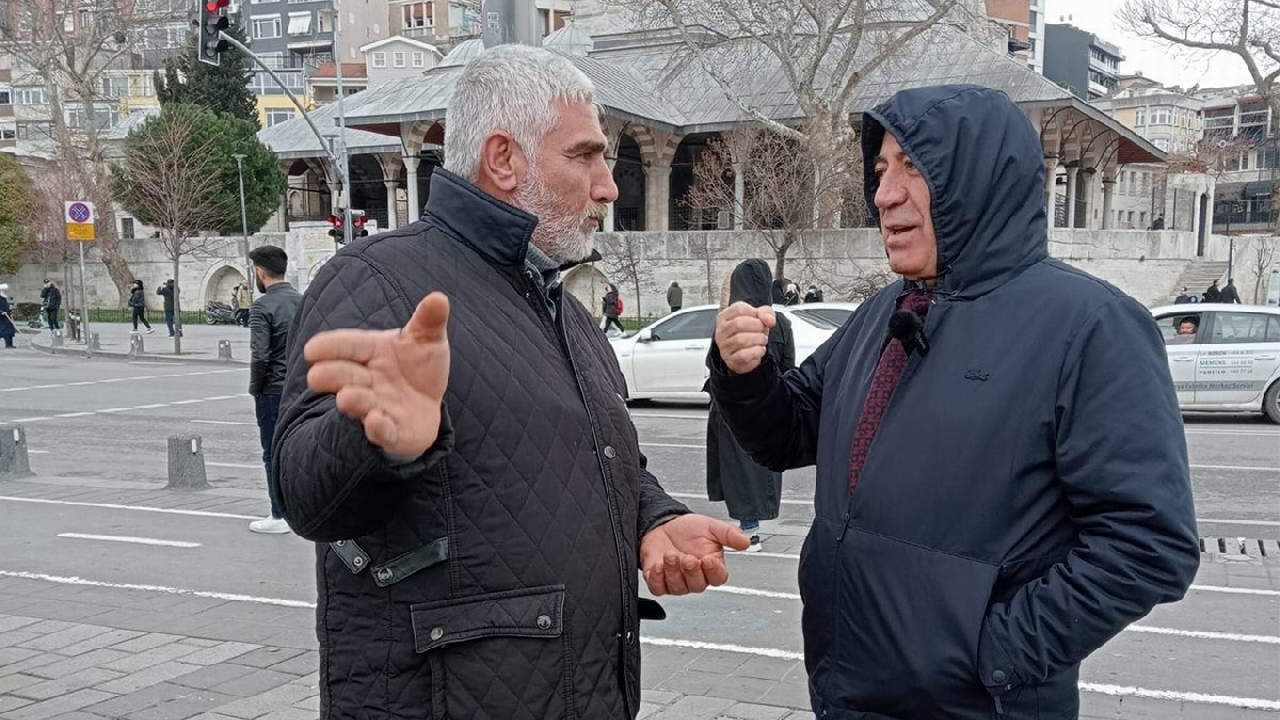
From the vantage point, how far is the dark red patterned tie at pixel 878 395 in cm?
236

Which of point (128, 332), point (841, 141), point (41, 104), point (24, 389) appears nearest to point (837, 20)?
point (841, 141)

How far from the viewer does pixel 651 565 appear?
2375 millimetres

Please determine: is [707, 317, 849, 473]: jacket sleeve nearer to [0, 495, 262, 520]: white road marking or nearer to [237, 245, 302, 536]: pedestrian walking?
[237, 245, 302, 536]: pedestrian walking

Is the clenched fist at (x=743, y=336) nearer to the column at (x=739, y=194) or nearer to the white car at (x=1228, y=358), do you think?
the white car at (x=1228, y=358)

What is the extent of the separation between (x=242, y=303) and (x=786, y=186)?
26000mm

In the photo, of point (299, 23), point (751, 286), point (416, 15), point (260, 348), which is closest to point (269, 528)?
point (260, 348)

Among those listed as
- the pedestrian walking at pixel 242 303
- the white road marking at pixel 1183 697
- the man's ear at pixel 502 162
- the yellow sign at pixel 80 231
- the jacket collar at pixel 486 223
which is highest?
the yellow sign at pixel 80 231

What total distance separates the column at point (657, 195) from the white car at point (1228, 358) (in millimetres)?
30258

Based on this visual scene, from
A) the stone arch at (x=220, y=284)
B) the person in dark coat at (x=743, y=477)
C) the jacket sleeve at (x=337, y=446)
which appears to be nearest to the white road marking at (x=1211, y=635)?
the person in dark coat at (x=743, y=477)

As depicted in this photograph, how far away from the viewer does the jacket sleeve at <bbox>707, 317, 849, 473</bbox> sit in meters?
2.66

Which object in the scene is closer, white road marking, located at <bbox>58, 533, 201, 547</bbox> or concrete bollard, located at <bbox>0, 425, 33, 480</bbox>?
white road marking, located at <bbox>58, 533, 201, 547</bbox>

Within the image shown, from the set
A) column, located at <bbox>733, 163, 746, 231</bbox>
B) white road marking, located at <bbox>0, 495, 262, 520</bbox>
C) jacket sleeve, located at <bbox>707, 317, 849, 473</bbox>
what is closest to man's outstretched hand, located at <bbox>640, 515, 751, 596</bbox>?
jacket sleeve, located at <bbox>707, 317, 849, 473</bbox>

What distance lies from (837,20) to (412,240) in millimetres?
28173

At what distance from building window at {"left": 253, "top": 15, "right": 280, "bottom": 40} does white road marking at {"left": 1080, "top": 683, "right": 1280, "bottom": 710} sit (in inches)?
4016
